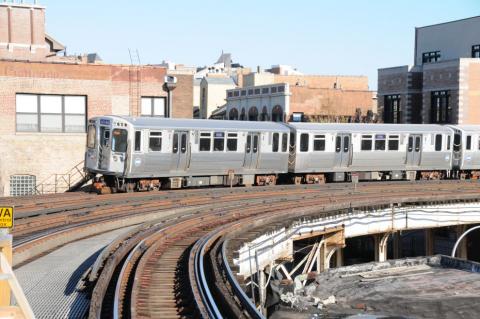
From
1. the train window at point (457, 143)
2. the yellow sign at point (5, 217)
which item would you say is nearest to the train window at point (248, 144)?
the train window at point (457, 143)

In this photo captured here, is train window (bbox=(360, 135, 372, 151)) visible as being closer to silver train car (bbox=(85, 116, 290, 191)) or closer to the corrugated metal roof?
silver train car (bbox=(85, 116, 290, 191))

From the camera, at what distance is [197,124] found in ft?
101

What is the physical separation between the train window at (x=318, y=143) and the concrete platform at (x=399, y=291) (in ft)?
36.0

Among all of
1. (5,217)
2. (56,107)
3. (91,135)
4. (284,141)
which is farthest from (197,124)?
(5,217)

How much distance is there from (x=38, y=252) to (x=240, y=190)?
1497 cm

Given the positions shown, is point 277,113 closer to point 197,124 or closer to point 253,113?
point 253,113

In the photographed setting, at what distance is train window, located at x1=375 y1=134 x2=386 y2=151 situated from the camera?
36375 mm

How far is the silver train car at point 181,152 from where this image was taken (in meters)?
28.8

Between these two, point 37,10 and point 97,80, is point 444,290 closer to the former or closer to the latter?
point 97,80

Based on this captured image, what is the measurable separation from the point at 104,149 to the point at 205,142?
14.4ft

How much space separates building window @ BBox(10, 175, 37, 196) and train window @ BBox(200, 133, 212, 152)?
10282 mm

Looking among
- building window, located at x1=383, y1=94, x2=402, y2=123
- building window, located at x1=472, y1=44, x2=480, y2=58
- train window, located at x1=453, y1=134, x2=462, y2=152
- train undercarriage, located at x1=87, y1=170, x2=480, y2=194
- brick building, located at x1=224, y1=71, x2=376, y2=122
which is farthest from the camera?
brick building, located at x1=224, y1=71, x2=376, y2=122

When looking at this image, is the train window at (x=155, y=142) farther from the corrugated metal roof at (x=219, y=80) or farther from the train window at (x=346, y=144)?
the corrugated metal roof at (x=219, y=80)

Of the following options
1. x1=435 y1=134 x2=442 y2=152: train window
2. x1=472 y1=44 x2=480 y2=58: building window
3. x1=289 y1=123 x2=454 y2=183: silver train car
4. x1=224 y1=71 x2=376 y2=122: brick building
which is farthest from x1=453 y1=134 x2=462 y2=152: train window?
x1=224 y1=71 x2=376 y2=122: brick building
